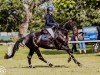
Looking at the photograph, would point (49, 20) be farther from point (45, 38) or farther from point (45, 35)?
point (45, 38)

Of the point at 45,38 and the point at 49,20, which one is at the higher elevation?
the point at 49,20

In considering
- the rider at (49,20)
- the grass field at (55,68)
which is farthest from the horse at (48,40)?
the grass field at (55,68)

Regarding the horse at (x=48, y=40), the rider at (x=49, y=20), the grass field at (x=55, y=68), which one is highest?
the rider at (x=49, y=20)

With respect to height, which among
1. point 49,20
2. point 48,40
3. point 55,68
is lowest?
point 55,68

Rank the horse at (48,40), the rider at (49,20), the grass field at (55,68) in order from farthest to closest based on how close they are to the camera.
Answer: the horse at (48,40) → the rider at (49,20) → the grass field at (55,68)

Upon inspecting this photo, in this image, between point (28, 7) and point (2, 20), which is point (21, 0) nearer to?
point (28, 7)

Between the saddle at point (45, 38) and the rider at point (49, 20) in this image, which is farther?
the saddle at point (45, 38)

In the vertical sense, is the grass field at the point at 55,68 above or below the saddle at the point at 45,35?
below

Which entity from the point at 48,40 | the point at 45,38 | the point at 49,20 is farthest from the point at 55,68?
the point at 49,20

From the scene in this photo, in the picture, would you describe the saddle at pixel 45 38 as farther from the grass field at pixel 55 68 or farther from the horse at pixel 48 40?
the grass field at pixel 55 68

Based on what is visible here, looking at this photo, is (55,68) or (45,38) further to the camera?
(45,38)

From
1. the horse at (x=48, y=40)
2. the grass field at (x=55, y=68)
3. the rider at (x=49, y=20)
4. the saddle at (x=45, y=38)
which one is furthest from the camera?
the saddle at (x=45, y=38)

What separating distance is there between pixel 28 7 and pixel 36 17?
34972mm

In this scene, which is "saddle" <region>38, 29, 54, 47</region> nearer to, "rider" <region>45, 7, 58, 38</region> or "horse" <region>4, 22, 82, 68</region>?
"horse" <region>4, 22, 82, 68</region>
